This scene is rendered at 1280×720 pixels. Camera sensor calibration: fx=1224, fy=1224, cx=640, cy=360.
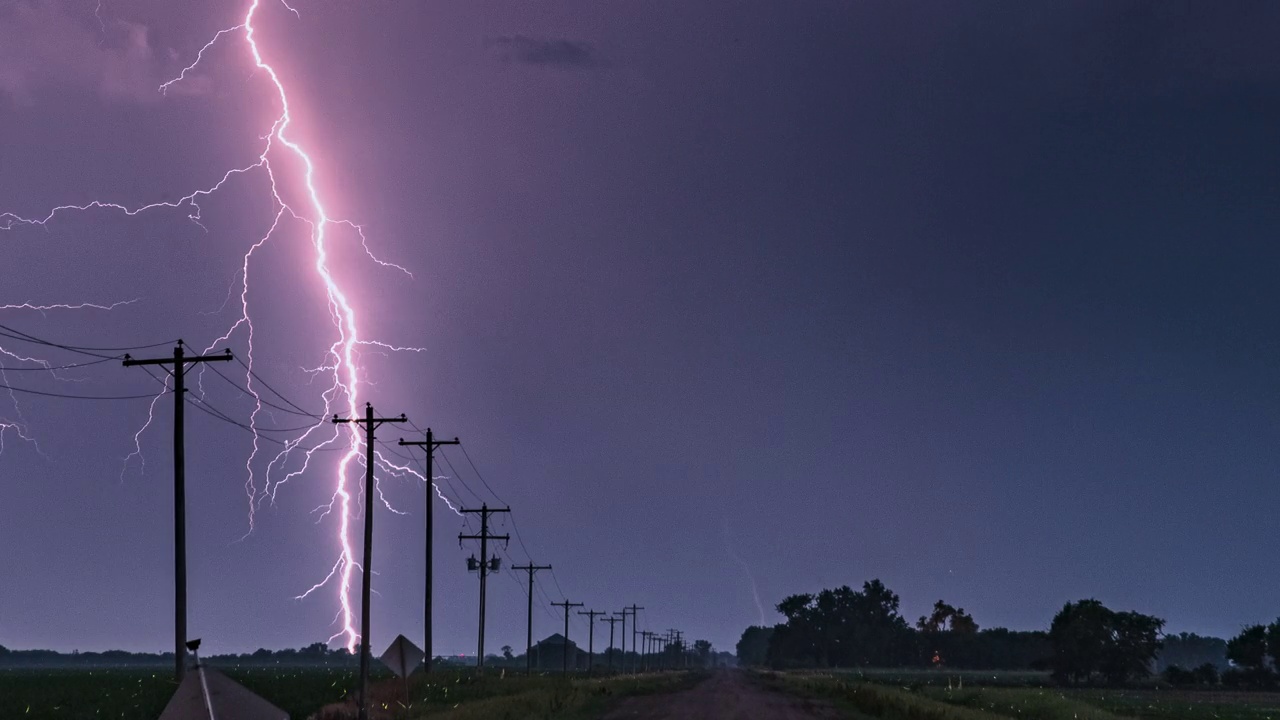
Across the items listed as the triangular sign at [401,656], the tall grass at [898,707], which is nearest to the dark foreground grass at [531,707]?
the triangular sign at [401,656]

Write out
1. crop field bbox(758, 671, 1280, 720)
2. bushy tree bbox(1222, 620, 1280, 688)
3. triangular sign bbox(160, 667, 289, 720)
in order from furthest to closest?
bushy tree bbox(1222, 620, 1280, 688) → crop field bbox(758, 671, 1280, 720) → triangular sign bbox(160, 667, 289, 720)

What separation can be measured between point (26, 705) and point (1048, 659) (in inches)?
3503

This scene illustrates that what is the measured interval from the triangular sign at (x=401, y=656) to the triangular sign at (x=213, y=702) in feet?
68.3

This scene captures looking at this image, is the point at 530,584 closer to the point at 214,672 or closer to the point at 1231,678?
the point at 1231,678

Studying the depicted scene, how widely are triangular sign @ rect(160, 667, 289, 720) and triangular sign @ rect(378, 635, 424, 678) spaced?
20830 millimetres

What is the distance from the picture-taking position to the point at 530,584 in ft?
300

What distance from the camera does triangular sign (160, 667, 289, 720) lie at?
1338 centimetres

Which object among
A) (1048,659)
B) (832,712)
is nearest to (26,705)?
(832,712)

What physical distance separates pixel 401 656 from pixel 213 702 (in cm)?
2168

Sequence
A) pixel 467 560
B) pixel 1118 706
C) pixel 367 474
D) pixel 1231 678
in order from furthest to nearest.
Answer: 1. pixel 1231 678
2. pixel 467 560
3. pixel 1118 706
4. pixel 367 474

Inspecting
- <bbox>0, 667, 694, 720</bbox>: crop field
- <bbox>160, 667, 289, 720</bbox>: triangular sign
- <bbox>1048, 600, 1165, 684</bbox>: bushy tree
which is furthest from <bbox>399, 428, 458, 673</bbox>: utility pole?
<bbox>1048, 600, 1165, 684</bbox>: bushy tree

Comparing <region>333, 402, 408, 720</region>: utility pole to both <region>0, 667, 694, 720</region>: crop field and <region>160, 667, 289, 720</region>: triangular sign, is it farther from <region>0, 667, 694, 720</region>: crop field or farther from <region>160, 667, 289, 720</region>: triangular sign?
<region>160, 667, 289, 720</region>: triangular sign

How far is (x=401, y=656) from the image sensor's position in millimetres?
34625

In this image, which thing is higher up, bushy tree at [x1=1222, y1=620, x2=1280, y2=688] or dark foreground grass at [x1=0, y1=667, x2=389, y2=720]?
dark foreground grass at [x1=0, y1=667, x2=389, y2=720]
